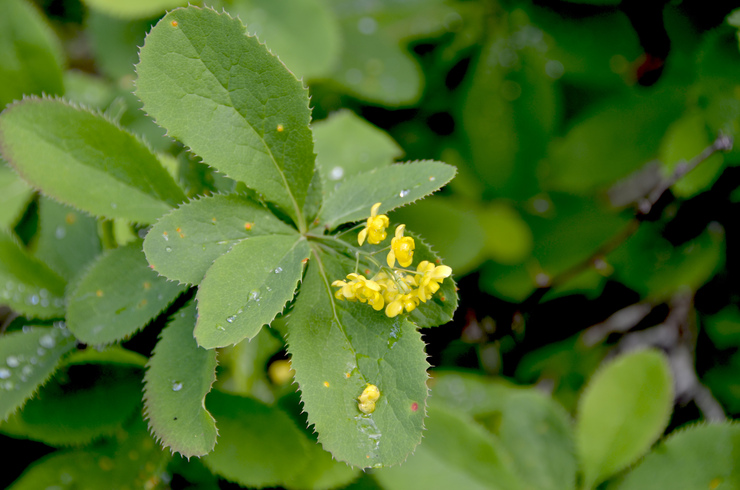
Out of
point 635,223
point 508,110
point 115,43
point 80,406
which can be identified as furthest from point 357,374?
point 115,43

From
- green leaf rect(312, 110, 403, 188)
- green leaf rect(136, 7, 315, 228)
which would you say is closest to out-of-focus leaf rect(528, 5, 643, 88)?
green leaf rect(312, 110, 403, 188)

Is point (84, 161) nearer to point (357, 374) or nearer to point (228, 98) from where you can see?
point (228, 98)

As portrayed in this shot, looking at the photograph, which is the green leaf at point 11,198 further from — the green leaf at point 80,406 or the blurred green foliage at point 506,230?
the green leaf at point 80,406

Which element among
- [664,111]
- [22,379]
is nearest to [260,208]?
[22,379]

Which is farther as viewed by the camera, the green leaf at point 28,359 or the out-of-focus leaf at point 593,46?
the out-of-focus leaf at point 593,46

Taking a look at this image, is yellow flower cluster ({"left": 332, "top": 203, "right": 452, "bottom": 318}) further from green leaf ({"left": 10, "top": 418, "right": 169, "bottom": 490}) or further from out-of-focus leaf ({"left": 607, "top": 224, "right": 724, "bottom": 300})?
out-of-focus leaf ({"left": 607, "top": 224, "right": 724, "bottom": 300})

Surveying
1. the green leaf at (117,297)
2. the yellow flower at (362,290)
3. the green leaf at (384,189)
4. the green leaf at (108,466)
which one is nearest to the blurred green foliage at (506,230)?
the green leaf at (108,466)
